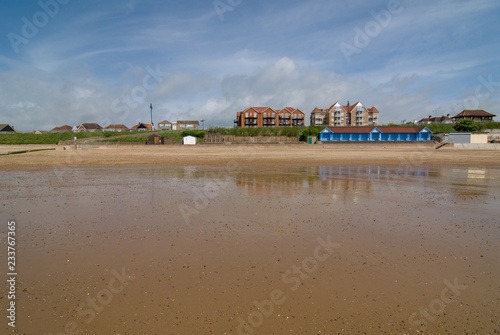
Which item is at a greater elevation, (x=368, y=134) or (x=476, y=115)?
(x=476, y=115)

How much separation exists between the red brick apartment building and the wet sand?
94565 millimetres

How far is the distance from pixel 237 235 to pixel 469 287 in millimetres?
4514

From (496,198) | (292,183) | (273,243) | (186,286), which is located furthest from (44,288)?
(496,198)

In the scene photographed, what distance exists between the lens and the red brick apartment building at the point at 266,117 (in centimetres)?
10350

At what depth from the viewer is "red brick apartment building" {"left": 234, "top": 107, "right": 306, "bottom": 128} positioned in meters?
104

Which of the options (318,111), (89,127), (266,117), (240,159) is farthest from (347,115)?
(89,127)

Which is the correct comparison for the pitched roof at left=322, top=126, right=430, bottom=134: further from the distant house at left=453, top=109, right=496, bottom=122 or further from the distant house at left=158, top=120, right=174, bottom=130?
the distant house at left=158, top=120, right=174, bottom=130

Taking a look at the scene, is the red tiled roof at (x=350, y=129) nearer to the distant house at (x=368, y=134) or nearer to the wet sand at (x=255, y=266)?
the distant house at (x=368, y=134)

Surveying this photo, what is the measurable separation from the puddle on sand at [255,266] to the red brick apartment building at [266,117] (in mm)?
94446

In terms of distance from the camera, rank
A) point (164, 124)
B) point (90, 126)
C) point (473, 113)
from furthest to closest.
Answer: point (164, 124) → point (90, 126) → point (473, 113)

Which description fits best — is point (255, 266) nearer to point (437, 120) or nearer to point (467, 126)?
point (467, 126)

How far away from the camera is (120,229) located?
7598 millimetres

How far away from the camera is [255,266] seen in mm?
5430

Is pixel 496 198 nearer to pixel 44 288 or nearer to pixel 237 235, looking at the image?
pixel 237 235
